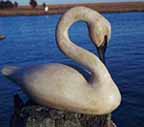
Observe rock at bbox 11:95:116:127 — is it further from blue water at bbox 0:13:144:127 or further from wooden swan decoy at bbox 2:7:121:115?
blue water at bbox 0:13:144:127

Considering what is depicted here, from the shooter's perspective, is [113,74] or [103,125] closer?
[103,125]

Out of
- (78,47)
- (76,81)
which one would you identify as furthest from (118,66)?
(76,81)

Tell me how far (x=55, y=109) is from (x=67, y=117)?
0.75 ft

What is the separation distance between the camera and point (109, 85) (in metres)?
7.41

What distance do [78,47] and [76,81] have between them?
1.86 ft

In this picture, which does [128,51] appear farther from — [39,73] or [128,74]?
[39,73]

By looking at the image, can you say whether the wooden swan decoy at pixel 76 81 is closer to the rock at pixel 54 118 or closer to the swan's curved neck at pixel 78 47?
the swan's curved neck at pixel 78 47

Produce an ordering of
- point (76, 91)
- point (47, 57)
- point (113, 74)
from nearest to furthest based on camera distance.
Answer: point (76, 91)
point (113, 74)
point (47, 57)

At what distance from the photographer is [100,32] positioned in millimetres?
7395

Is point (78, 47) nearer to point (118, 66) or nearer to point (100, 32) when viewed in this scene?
point (100, 32)

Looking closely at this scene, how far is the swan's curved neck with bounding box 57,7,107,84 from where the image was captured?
290 inches

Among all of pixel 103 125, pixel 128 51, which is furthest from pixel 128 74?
pixel 103 125

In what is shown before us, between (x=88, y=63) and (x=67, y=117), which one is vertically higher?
(x=88, y=63)

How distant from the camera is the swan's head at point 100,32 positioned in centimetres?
736
